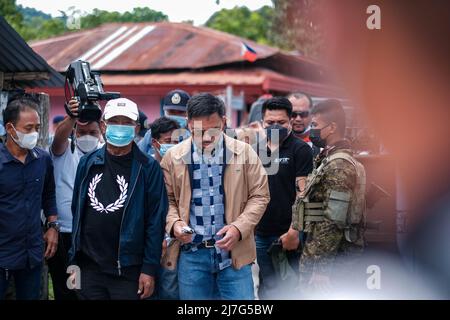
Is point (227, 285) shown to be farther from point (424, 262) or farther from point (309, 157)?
point (424, 262)

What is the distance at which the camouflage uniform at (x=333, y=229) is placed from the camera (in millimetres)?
4273

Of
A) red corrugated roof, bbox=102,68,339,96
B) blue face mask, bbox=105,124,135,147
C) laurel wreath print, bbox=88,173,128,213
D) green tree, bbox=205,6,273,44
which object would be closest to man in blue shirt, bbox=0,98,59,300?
laurel wreath print, bbox=88,173,128,213

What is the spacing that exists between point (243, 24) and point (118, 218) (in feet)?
87.2

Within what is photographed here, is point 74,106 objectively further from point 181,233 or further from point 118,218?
point 181,233

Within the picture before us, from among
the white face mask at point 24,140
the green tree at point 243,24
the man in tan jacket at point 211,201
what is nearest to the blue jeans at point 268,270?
the man in tan jacket at point 211,201

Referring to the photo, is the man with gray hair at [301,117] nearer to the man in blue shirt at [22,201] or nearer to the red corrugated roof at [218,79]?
the man in blue shirt at [22,201]

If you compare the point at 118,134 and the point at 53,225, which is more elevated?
the point at 118,134

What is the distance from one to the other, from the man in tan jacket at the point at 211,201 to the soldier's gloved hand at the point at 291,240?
816mm

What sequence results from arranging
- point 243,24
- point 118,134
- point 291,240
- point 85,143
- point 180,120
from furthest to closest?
1. point 243,24
2. point 180,120
3. point 85,143
4. point 291,240
5. point 118,134

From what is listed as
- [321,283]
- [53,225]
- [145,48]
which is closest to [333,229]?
[321,283]

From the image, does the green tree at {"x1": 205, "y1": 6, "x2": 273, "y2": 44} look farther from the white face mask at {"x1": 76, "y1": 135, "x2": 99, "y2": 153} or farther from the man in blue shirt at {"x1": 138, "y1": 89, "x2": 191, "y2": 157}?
the white face mask at {"x1": 76, "y1": 135, "x2": 99, "y2": 153}

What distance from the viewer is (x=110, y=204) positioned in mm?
4098

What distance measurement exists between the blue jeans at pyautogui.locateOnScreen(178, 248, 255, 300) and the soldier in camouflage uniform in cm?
49

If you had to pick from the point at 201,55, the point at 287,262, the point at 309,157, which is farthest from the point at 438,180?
the point at 201,55
